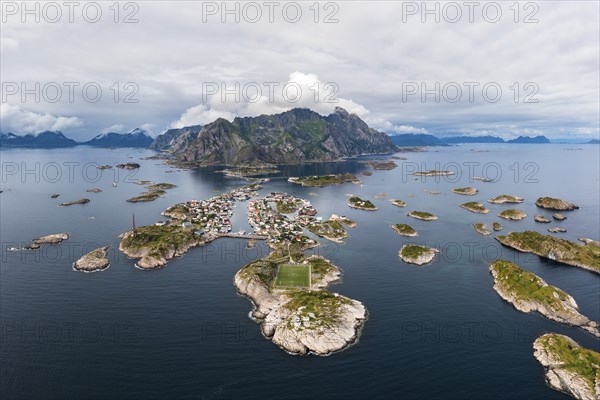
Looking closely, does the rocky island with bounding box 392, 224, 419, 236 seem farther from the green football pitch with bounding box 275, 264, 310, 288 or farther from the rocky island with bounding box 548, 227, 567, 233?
the rocky island with bounding box 548, 227, 567, 233

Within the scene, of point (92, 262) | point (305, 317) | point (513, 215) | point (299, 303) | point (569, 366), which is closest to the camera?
point (569, 366)

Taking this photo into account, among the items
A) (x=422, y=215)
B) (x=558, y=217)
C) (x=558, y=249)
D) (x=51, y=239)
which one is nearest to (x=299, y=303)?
(x=558, y=249)

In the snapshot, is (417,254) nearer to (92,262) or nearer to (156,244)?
(156,244)

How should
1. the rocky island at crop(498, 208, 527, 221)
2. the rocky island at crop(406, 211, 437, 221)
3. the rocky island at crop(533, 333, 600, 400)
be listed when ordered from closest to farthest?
1. the rocky island at crop(533, 333, 600, 400)
2. the rocky island at crop(406, 211, 437, 221)
3. the rocky island at crop(498, 208, 527, 221)

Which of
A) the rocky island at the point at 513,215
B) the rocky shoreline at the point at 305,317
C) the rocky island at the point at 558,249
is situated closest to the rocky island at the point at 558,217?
the rocky island at the point at 513,215

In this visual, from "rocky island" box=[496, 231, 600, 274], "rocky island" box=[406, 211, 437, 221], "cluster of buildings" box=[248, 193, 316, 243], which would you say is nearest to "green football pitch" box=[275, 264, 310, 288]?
"cluster of buildings" box=[248, 193, 316, 243]

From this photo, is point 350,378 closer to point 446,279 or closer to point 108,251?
point 446,279

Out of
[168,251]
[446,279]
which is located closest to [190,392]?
[168,251]
